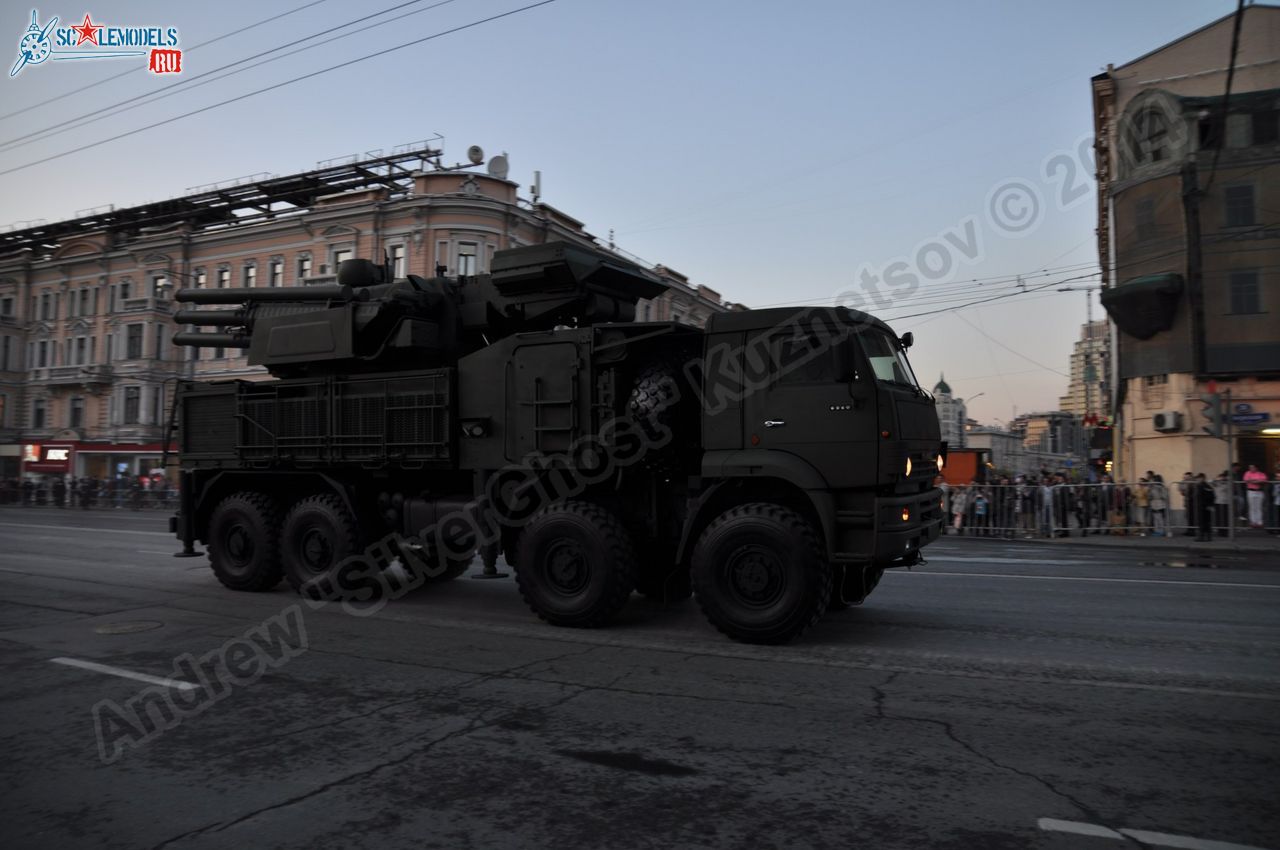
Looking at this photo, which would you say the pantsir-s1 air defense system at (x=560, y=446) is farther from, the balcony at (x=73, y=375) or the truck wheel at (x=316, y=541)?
the balcony at (x=73, y=375)

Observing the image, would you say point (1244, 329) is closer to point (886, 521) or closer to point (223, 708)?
point (886, 521)

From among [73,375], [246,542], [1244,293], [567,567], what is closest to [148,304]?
[73,375]

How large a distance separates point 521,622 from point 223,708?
3.31 meters

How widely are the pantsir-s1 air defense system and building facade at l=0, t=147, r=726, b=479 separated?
26311mm

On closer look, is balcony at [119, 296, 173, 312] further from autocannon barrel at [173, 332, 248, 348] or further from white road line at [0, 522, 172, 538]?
autocannon barrel at [173, 332, 248, 348]

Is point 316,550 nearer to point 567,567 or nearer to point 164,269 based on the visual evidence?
point 567,567

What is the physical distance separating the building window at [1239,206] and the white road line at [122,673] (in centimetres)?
3103

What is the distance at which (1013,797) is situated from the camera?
3809 millimetres

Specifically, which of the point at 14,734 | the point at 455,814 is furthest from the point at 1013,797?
the point at 14,734

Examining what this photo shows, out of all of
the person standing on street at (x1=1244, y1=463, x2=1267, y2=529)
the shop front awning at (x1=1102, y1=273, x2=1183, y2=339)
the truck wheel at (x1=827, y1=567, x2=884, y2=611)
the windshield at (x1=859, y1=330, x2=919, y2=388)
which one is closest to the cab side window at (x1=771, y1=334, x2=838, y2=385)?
the windshield at (x1=859, y1=330, x2=919, y2=388)

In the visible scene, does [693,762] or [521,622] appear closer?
[693,762]

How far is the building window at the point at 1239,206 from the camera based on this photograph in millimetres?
25344

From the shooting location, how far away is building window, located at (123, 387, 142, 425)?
164 feet

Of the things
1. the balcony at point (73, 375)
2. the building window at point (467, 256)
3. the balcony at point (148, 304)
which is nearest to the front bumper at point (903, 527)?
the building window at point (467, 256)
